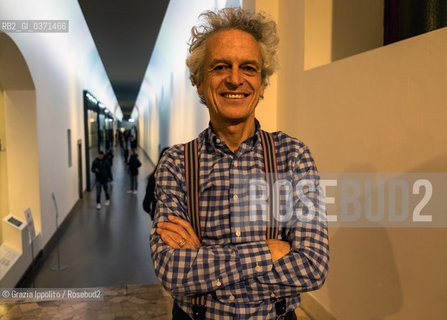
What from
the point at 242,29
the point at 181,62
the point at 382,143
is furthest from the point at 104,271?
the point at 181,62

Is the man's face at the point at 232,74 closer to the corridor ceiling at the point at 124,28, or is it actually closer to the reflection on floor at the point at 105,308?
the reflection on floor at the point at 105,308

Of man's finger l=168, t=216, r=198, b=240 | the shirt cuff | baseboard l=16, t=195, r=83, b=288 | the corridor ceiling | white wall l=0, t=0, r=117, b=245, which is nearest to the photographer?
the shirt cuff

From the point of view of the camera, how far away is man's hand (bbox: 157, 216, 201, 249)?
61.5 inches

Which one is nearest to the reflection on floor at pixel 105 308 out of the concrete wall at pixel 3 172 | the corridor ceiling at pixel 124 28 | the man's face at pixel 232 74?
the concrete wall at pixel 3 172

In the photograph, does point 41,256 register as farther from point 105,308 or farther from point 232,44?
point 232,44

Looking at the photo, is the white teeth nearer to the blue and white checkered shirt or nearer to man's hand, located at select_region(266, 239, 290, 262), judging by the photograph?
the blue and white checkered shirt

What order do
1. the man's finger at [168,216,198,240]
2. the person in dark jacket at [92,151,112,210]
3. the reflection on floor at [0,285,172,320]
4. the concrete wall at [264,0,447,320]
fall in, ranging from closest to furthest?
the man's finger at [168,216,198,240]
the concrete wall at [264,0,447,320]
the reflection on floor at [0,285,172,320]
the person in dark jacket at [92,151,112,210]

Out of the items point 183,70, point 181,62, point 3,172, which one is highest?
point 181,62

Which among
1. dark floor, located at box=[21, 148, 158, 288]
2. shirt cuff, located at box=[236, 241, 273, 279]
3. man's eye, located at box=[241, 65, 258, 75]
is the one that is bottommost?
dark floor, located at box=[21, 148, 158, 288]

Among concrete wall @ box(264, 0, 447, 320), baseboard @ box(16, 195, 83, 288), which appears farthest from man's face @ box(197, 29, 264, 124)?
baseboard @ box(16, 195, 83, 288)

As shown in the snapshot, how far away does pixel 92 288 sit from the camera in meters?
5.67

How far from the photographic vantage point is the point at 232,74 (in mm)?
1644

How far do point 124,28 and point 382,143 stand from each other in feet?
37.0

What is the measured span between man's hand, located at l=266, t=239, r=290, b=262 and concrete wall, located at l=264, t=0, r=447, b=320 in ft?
5.18
